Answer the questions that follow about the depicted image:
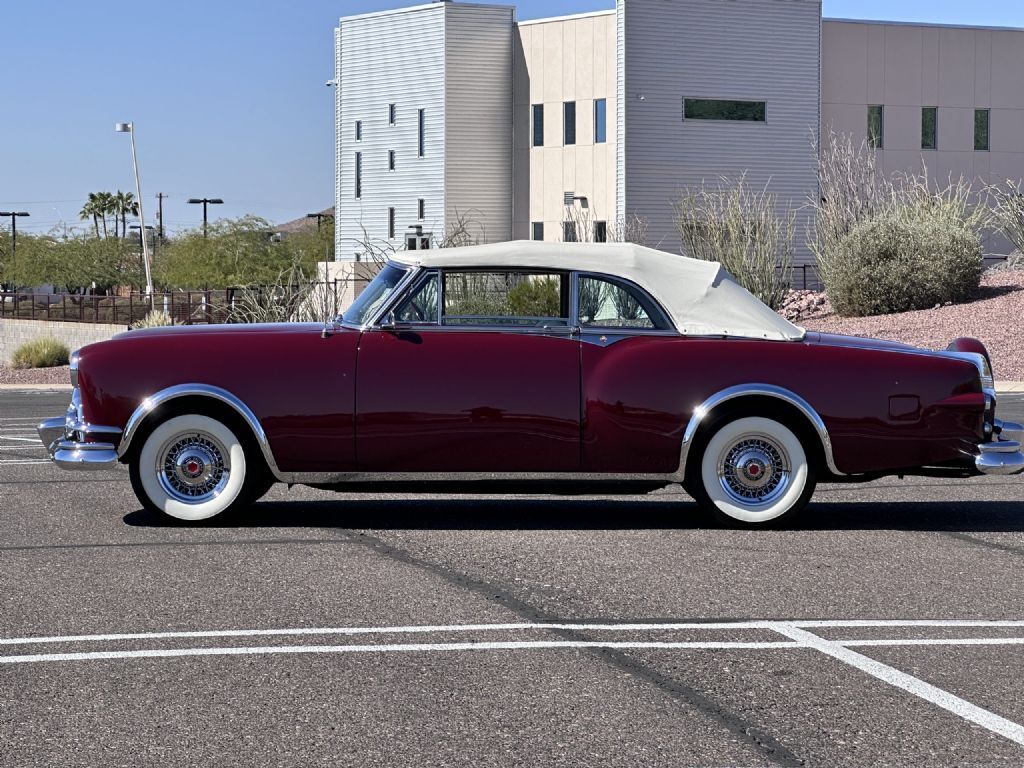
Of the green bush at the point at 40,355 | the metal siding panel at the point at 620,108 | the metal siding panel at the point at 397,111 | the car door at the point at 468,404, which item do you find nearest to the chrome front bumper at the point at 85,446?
the car door at the point at 468,404

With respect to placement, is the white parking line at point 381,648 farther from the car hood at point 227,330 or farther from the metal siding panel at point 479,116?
the metal siding panel at point 479,116

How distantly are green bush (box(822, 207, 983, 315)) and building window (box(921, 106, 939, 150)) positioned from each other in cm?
2190

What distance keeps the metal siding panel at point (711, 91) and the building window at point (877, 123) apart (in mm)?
2542

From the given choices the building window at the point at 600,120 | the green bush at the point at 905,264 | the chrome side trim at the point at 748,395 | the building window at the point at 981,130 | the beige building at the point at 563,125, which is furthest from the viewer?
the building window at the point at 981,130

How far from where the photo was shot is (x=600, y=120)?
52531mm

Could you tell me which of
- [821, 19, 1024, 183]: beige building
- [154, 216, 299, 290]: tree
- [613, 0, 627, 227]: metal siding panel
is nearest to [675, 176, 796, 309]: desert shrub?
[613, 0, 627, 227]: metal siding panel

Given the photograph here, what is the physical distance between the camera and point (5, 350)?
5944cm

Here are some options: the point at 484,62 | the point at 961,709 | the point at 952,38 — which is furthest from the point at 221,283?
the point at 961,709

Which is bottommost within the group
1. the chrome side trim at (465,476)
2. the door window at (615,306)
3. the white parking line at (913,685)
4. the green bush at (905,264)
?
the white parking line at (913,685)

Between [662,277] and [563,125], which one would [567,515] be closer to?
[662,277]

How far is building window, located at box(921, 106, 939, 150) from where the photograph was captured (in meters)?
55.4

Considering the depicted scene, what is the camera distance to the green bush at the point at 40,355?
150 feet

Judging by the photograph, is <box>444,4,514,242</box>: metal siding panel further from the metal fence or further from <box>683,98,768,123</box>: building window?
<box>683,98,768,123</box>: building window

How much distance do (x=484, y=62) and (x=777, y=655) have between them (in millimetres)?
49310
